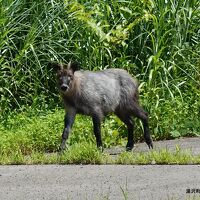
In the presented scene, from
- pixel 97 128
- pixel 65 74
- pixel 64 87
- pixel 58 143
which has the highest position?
pixel 65 74

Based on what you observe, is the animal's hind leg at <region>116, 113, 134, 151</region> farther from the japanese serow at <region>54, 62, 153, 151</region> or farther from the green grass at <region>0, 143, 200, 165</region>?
the green grass at <region>0, 143, 200, 165</region>

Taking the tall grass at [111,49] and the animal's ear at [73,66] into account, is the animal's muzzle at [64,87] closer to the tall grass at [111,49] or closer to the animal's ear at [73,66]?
the animal's ear at [73,66]

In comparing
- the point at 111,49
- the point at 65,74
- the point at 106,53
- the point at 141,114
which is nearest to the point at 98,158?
the point at 65,74

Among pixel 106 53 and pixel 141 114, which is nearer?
pixel 141 114

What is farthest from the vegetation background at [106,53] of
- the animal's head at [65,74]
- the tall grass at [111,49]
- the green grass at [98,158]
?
the green grass at [98,158]

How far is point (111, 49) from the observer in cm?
1433

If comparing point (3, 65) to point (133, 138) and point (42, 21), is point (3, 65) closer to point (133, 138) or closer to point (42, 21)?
point (42, 21)

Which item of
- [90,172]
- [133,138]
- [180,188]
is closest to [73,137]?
[133,138]

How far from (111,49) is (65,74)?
2.84 m

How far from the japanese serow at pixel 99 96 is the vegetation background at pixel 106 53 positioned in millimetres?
565

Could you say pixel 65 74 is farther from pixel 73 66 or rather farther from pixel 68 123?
pixel 68 123

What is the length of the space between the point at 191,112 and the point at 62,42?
266 cm

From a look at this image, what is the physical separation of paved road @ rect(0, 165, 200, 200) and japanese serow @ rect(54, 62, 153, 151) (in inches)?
64.9

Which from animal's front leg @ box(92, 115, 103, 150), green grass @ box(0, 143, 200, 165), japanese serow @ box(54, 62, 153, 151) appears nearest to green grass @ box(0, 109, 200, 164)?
green grass @ box(0, 143, 200, 165)
